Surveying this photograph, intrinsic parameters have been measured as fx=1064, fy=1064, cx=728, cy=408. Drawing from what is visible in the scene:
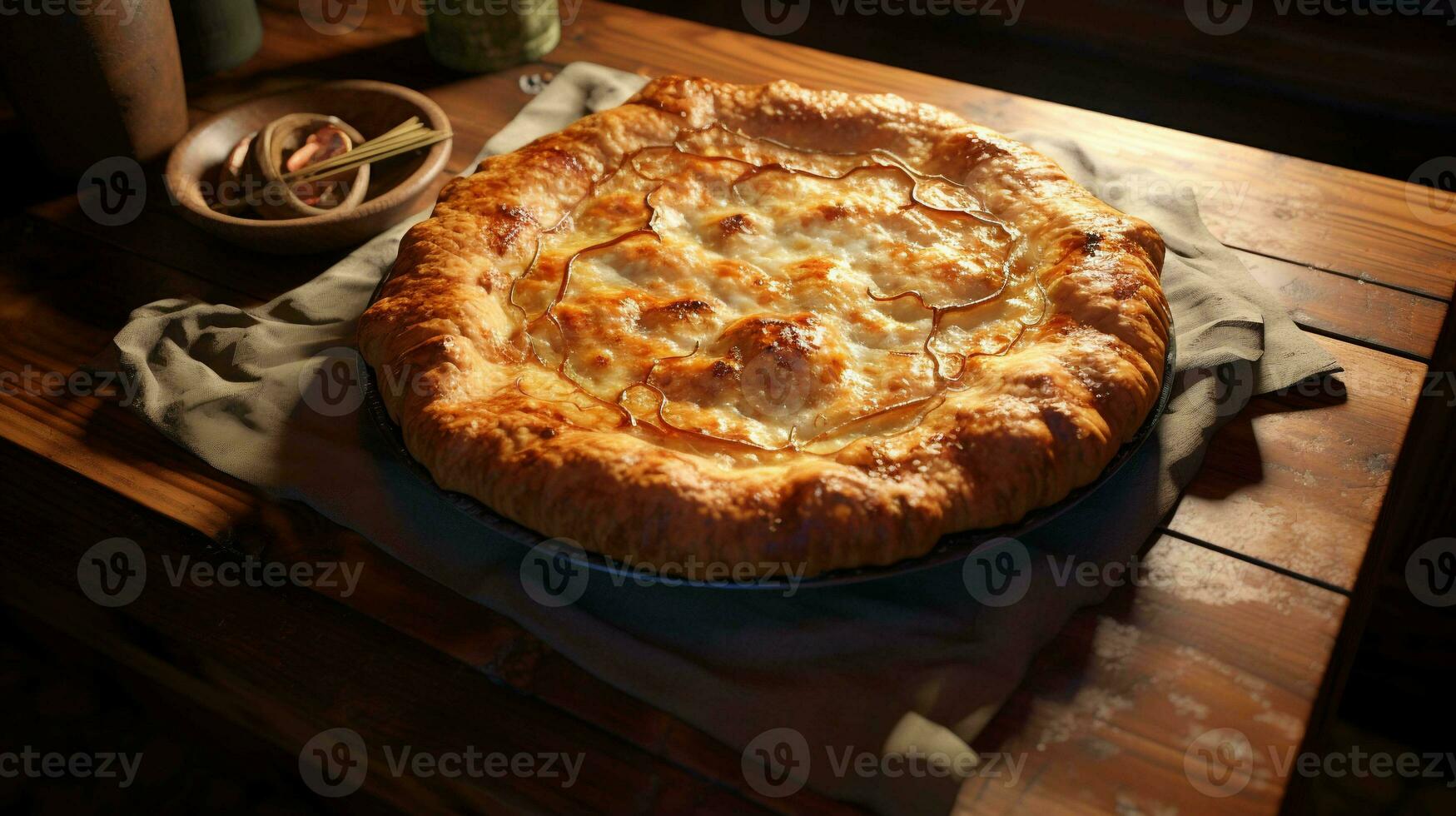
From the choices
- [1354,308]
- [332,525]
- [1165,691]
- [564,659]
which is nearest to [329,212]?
[332,525]

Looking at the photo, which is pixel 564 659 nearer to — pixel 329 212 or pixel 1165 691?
pixel 1165 691

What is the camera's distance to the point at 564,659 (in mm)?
1427

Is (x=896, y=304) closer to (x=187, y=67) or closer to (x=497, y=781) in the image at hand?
(x=497, y=781)

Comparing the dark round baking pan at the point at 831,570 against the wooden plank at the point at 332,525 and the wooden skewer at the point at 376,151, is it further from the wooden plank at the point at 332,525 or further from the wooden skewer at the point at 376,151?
the wooden skewer at the point at 376,151

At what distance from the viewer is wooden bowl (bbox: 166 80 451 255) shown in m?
2.05

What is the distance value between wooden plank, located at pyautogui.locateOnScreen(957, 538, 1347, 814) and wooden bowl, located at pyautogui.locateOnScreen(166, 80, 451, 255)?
4.93 ft

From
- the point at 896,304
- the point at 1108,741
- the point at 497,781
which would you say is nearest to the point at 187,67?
the point at 896,304

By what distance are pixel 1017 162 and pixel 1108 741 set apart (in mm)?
1081

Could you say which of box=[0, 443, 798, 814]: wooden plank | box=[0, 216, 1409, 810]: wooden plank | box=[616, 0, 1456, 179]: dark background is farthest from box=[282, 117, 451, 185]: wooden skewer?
box=[616, 0, 1456, 179]: dark background

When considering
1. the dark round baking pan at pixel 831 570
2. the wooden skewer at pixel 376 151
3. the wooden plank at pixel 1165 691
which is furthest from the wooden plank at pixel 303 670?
the wooden skewer at pixel 376 151

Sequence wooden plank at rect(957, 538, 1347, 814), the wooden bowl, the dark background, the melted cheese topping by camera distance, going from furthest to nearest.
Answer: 1. the dark background
2. the wooden bowl
3. the melted cheese topping
4. wooden plank at rect(957, 538, 1347, 814)

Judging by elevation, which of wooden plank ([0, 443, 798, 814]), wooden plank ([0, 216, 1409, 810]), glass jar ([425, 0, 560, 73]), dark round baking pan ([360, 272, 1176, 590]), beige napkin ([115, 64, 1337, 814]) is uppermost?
glass jar ([425, 0, 560, 73])

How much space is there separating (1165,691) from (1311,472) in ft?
1.78

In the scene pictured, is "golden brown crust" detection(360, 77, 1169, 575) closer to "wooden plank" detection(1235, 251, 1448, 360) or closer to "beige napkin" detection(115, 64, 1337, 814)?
"beige napkin" detection(115, 64, 1337, 814)
